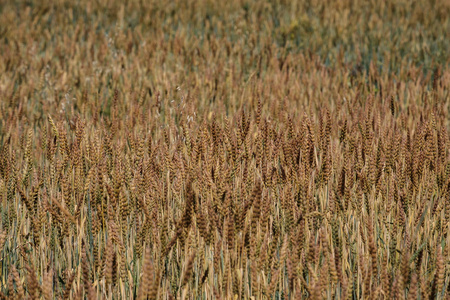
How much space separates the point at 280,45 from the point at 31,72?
2393mm

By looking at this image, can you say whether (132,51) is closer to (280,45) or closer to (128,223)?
(280,45)

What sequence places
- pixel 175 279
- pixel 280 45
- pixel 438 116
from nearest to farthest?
pixel 175 279 → pixel 438 116 → pixel 280 45

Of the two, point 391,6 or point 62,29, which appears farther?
point 391,6

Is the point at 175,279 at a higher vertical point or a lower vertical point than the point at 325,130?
lower

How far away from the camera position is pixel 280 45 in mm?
5594

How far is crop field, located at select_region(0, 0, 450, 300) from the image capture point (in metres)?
1.58

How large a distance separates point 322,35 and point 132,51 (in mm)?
2049

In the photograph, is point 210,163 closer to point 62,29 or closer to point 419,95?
point 419,95

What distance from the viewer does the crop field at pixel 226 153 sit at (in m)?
1.58

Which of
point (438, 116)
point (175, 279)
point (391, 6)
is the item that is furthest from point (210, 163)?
point (391, 6)

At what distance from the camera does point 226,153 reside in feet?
9.31

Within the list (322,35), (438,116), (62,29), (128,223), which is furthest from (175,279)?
(62,29)

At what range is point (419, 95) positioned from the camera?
3.82 meters

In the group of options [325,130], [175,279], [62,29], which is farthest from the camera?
[62,29]
